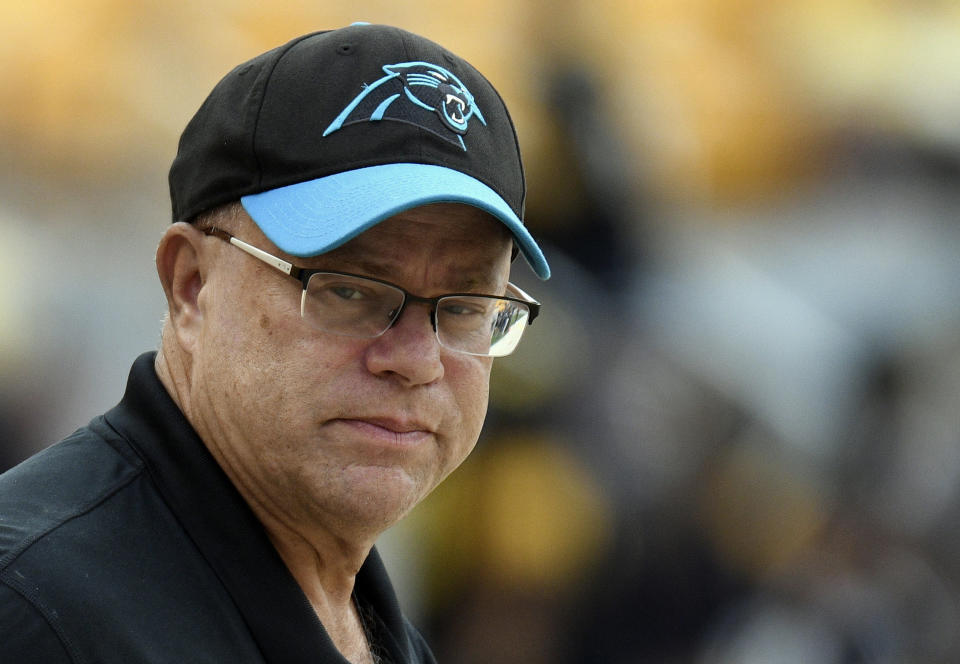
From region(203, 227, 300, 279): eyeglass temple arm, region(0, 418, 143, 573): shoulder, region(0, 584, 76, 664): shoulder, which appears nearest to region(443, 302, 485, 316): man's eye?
region(203, 227, 300, 279): eyeglass temple arm

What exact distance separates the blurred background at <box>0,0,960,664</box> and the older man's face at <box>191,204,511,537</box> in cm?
227

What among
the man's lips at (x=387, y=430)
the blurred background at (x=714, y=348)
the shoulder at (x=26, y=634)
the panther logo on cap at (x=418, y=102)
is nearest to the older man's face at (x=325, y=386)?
the man's lips at (x=387, y=430)

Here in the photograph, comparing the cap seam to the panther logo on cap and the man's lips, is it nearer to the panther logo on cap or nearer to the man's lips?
the panther logo on cap

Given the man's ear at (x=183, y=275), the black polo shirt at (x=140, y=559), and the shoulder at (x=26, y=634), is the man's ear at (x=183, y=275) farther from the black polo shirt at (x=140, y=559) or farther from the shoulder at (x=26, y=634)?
the shoulder at (x=26, y=634)

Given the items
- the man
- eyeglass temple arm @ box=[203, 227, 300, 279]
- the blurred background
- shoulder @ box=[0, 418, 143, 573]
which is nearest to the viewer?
shoulder @ box=[0, 418, 143, 573]

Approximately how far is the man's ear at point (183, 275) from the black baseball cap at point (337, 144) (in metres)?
0.04

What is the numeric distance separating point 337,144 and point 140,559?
579 millimetres

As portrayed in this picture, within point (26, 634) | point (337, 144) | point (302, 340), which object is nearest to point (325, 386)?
point (302, 340)

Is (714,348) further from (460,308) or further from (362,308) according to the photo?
(362,308)

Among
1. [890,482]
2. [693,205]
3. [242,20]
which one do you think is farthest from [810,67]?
[242,20]

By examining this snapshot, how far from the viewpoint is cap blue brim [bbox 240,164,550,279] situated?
1.41 metres

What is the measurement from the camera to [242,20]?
356 cm

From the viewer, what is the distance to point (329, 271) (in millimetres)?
1464

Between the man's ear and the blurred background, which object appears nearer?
the man's ear
